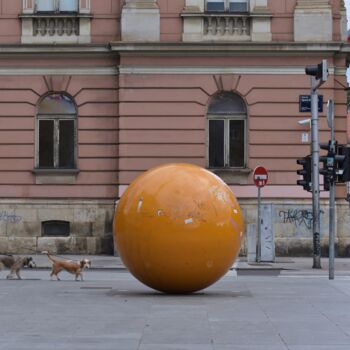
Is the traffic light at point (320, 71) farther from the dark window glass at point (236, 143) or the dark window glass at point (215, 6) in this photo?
the dark window glass at point (215, 6)

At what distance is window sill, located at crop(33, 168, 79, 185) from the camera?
2997 cm

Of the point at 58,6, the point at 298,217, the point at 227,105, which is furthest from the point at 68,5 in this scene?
the point at 298,217

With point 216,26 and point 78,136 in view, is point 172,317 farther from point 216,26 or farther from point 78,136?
point 216,26

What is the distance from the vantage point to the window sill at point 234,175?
2964 cm

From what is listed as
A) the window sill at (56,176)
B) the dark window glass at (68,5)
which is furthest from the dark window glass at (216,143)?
the dark window glass at (68,5)

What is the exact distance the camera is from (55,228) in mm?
30188

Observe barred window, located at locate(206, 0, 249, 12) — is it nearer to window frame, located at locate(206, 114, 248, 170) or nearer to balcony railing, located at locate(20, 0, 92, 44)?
window frame, located at locate(206, 114, 248, 170)

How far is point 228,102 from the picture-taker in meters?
30.1

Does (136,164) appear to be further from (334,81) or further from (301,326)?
(301,326)

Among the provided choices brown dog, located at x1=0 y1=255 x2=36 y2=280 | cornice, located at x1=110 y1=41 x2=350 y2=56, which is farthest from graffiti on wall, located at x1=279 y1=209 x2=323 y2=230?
brown dog, located at x1=0 y1=255 x2=36 y2=280

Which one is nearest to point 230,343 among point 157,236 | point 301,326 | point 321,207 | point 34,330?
point 301,326

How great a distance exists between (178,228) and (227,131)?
15.2 m

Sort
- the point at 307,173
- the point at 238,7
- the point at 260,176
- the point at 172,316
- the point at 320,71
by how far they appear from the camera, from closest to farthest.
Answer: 1. the point at 172,316
2. the point at 320,71
3. the point at 307,173
4. the point at 260,176
5. the point at 238,7

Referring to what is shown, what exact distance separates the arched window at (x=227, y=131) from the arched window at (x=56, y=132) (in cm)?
458
